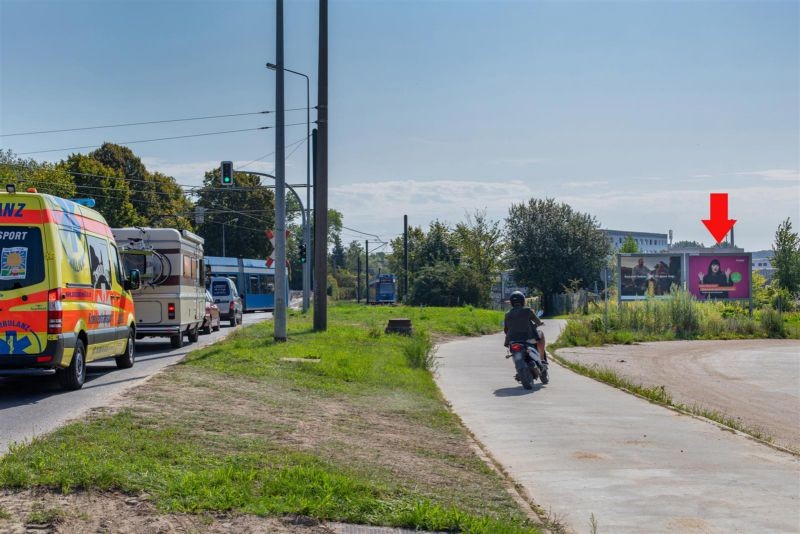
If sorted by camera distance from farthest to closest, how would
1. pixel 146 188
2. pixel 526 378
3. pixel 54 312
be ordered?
1. pixel 146 188
2. pixel 526 378
3. pixel 54 312

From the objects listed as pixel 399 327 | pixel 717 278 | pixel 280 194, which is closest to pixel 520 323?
pixel 280 194

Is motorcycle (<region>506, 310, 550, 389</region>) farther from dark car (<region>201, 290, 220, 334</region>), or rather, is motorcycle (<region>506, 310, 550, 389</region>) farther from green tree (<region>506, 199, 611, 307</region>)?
green tree (<region>506, 199, 611, 307</region>)

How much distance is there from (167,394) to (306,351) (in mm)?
7506

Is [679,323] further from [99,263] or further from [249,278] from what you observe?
[249,278]

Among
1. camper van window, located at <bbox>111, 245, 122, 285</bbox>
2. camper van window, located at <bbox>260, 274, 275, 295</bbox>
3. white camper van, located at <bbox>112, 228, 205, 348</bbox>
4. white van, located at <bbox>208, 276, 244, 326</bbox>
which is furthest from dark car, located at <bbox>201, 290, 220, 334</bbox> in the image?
camper van window, located at <bbox>260, 274, 275, 295</bbox>

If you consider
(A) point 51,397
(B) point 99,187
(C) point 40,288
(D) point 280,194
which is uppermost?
(B) point 99,187

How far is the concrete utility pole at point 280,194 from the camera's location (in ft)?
69.3

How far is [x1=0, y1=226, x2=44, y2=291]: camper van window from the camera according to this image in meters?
11.7

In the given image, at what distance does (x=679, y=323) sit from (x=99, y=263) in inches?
1039

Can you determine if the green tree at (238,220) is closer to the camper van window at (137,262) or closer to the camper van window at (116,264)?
the camper van window at (137,262)

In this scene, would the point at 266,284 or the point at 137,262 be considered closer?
the point at 137,262

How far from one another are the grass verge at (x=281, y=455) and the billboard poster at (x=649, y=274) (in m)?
26.9

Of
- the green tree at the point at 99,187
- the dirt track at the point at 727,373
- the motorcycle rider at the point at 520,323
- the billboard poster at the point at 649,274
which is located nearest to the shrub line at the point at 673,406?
the dirt track at the point at 727,373

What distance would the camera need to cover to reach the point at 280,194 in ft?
70.1
